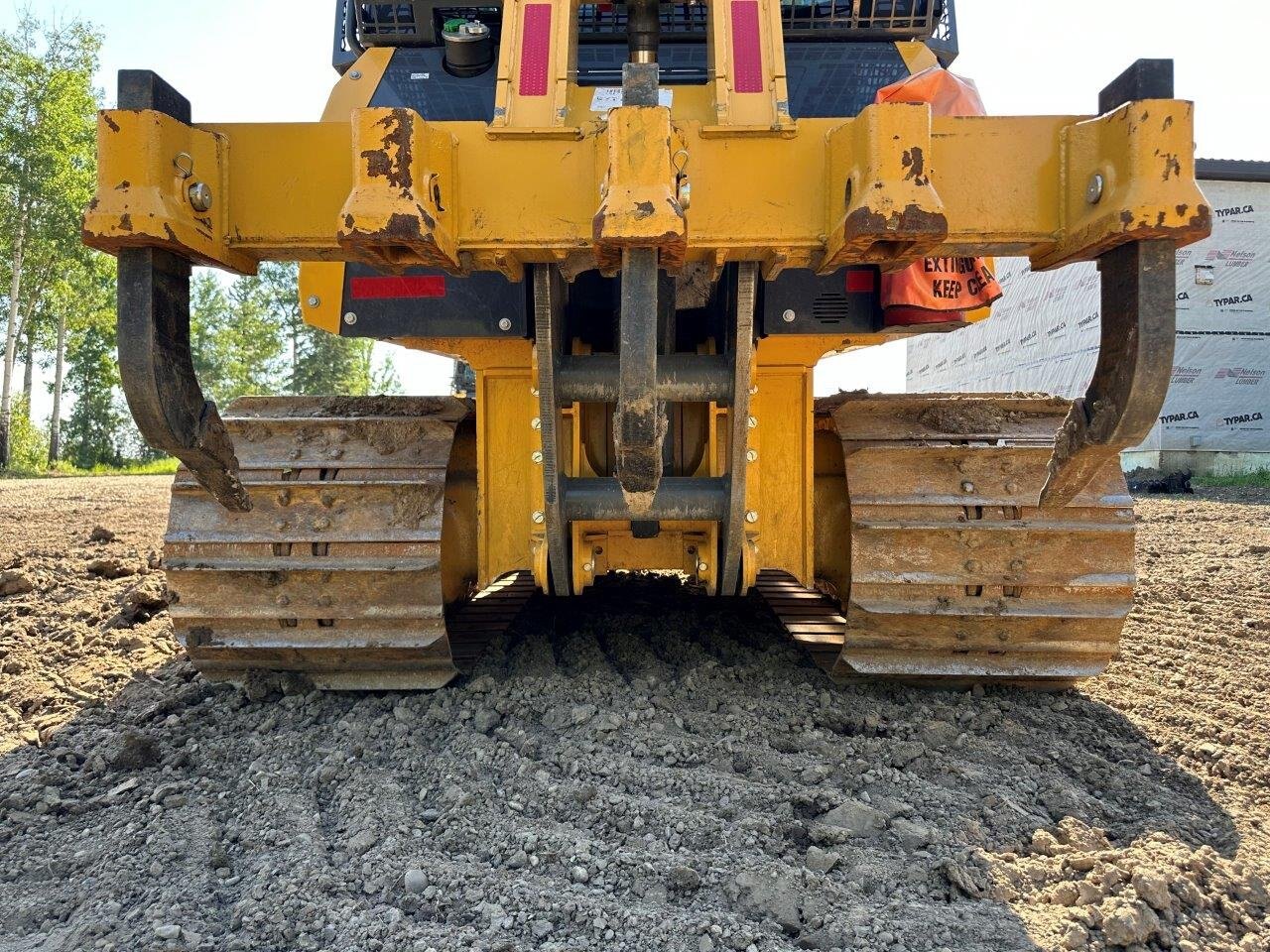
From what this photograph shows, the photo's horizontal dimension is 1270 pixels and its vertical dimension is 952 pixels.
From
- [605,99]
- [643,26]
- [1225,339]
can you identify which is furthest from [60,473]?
[1225,339]

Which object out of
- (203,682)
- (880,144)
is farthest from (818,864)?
(203,682)

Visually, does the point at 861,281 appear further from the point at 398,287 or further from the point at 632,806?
the point at 632,806

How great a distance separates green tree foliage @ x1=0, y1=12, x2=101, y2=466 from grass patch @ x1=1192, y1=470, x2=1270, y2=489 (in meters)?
22.4

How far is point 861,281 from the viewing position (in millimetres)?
2852

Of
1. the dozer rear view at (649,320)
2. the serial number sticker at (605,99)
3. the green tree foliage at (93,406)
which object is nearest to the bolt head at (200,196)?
the dozer rear view at (649,320)

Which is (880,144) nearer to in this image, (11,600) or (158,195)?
(158,195)

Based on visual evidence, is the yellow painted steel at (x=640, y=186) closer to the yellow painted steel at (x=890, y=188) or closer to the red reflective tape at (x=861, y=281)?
the yellow painted steel at (x=890, y=188)

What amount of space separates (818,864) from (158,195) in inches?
81.7

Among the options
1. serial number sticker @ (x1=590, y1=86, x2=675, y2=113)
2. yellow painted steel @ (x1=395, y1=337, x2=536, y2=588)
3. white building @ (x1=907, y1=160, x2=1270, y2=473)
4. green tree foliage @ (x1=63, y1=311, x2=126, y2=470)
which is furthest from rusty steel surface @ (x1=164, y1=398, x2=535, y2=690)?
green tree foliage @ (x1=63, y1=311, x2=126, y2=470)

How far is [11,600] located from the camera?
476cm

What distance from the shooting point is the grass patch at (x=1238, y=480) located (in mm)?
13242

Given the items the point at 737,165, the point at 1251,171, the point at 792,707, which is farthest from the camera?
the point at 1251,171

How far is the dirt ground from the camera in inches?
71.2

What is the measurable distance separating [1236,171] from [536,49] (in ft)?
52.1
